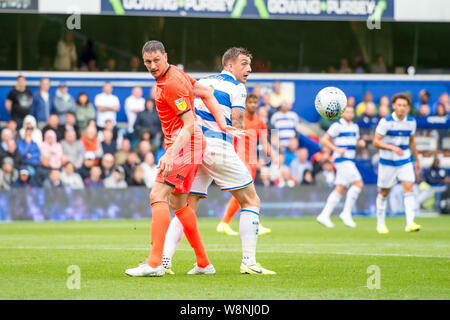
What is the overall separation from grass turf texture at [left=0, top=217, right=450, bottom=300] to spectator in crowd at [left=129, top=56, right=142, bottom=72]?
8.24 meters

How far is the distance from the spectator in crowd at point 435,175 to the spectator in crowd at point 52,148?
9222 mm

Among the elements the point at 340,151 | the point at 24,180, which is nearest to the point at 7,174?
the point at 24,180

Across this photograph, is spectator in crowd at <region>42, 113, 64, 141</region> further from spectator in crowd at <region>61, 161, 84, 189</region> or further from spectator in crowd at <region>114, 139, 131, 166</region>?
spectator in crowd at <region>114, 139, 131, 166</region>

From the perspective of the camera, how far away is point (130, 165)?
19.4 metres

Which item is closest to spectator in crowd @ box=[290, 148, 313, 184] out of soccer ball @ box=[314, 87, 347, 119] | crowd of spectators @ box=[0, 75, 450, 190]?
crowd of spectators @ box=[0, 75, 450, 190]

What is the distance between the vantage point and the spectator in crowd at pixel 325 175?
68.4ft

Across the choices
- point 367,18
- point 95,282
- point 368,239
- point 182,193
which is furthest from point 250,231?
point 367,18

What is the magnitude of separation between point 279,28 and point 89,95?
19.4ft

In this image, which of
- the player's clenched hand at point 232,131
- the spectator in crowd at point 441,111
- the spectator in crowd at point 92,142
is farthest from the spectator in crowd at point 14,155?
the player's clenched hand at point 232,131

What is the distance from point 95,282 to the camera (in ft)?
24.8

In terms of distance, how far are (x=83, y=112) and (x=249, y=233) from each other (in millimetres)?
13267

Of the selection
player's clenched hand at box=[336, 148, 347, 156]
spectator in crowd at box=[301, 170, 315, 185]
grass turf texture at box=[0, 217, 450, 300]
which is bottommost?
grass turf texture at box=[0, 217, 450, 300]

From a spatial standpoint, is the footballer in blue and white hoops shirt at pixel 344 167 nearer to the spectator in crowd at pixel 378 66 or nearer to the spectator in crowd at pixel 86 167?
the spectator in crowd at pixel 86 167

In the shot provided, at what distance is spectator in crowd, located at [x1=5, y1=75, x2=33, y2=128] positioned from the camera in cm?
2039
